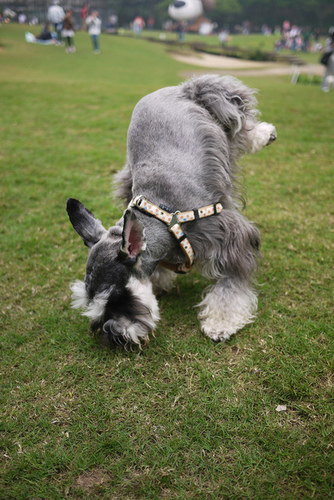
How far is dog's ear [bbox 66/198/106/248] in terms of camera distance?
A: 2715mm

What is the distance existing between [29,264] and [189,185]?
7.28 feet

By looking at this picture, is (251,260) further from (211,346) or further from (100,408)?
(100,408)

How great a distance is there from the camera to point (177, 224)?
9.08 feet

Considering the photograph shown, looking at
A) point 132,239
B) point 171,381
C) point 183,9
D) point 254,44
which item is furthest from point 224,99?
point 183,9

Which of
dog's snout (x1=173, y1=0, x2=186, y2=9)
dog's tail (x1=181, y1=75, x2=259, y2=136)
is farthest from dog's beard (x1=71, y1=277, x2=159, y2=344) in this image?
dog's snout (x1=173, y1=0, x2=186, y2=9)

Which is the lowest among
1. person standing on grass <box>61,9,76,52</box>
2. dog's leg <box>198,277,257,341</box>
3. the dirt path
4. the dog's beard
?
dog's leg <box>198,277,257,341</box>

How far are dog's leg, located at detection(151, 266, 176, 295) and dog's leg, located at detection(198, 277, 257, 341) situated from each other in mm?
488

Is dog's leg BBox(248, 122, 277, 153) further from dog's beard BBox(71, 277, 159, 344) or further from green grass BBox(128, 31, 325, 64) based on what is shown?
green grass BBox(128, 31, 325, 64)

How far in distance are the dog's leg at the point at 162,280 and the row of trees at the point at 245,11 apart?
225 feet

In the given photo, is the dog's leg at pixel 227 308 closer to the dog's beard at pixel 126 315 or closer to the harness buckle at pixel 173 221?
the dog's beard at pixel 126 315

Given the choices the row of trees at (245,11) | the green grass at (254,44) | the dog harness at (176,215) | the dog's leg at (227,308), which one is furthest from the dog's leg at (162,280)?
the row of trees at (245,11)

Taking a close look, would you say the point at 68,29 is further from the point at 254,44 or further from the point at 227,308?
the point at 254,44

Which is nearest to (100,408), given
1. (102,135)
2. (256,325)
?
(256,325)

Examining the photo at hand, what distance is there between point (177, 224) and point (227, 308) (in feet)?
2.98
